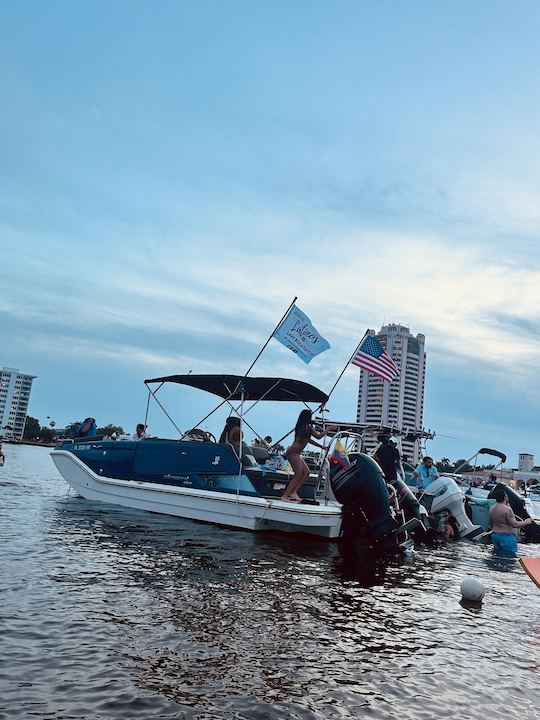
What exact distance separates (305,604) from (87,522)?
7.04 metres

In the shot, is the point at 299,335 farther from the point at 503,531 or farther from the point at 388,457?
the point at 503,531

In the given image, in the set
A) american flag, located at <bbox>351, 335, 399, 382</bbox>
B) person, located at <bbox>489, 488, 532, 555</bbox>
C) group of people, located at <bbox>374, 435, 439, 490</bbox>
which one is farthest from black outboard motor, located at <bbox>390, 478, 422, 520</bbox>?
american flag, located at <bbox>351, 335, 399, 382</bbox>

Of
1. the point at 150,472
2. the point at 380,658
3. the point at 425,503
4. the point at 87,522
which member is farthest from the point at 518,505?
the point at 380,658

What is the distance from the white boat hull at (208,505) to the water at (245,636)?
4.07ft

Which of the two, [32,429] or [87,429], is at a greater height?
[32,429]

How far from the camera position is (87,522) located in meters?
13.1

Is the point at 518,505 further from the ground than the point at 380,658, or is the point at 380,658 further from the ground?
the point at 518,505

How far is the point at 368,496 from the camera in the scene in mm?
11680

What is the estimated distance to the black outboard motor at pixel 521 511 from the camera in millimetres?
18453

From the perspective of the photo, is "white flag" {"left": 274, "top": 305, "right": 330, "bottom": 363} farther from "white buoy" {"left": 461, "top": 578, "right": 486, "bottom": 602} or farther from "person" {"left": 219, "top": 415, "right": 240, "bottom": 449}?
"white buoy" {"left": 461, "top": 578, "right": 486, "bottom": 602}

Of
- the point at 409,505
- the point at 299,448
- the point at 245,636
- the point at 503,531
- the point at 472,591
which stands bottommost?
the point at 245,636

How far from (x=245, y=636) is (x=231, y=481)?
28.2ft

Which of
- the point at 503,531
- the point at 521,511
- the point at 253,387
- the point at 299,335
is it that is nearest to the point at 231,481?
the point at 253,387

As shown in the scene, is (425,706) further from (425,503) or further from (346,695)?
(425,503)
